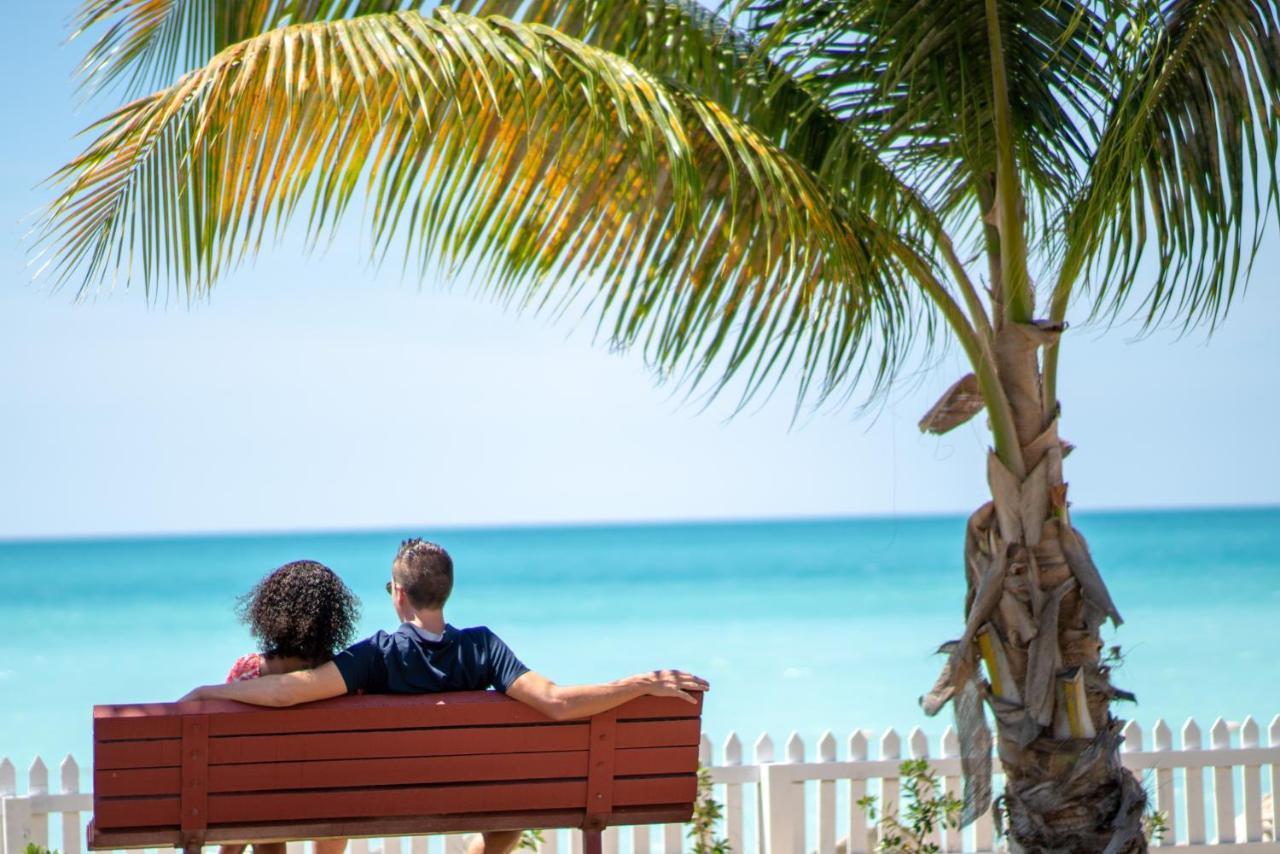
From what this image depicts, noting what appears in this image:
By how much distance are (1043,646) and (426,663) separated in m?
2.15

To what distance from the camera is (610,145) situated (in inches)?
185

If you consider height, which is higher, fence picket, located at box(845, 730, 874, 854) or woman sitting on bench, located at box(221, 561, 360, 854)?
woman sitting on bench, located at box(221, 561, 360, 854)

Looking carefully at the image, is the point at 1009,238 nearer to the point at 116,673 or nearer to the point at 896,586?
the point at 116,673

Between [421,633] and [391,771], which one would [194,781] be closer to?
[391,771]

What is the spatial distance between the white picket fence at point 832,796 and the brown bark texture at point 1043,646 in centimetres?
149

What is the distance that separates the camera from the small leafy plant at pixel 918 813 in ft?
21.8

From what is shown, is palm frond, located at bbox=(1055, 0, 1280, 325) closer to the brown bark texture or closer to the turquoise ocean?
the brown bark texture

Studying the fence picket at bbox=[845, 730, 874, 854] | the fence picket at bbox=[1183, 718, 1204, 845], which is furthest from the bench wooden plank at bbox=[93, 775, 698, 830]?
the fence picket at bbox=[1183, 718, 1204, 845]

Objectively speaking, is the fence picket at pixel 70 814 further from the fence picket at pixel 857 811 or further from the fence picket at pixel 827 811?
the fence picket at pixel 857 811

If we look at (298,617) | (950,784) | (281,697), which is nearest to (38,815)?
(298,617)

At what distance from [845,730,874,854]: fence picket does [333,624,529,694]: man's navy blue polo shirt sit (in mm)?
3046

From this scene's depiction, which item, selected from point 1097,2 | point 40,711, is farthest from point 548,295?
point 40,711

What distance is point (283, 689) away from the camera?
13.2 feet

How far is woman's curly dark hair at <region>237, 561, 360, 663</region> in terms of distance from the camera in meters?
4.40
